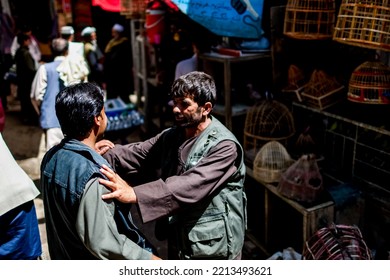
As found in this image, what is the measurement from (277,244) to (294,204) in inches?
30.5

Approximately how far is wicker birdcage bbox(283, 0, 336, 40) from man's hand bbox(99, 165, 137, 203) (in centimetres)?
280

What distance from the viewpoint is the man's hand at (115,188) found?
2.22 metres

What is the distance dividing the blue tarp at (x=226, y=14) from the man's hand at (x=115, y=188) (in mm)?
2989

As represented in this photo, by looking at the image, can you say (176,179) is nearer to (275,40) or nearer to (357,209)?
(357,209)

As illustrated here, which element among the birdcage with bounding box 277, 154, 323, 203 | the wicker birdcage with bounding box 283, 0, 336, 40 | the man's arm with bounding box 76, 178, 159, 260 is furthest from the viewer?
→ the wicker birdcage with bounding box 283, 0, 336, 40

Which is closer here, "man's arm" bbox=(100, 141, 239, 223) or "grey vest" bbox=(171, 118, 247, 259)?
"man's arm" bbox=(100, 141, 239, 223)

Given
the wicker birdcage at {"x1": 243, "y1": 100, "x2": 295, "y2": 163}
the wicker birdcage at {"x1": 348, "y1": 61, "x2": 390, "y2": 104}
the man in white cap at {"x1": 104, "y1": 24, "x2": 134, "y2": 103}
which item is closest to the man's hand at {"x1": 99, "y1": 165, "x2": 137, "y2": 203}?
the wicker birdcage at {"x1": 348, "y1": 61, "x2": 390, "y2": 104}

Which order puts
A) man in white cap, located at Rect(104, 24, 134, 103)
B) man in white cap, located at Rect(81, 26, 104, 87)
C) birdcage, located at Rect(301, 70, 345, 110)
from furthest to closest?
1. man in white cap, located at Rect(104, 24, 134, 103)
2. man in white cap, located at Rect(81, 26, 104, 87)
3. birdcage, located at Rect(301, 70, 345, 110)

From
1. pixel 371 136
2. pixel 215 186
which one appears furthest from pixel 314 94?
pixel 215 186

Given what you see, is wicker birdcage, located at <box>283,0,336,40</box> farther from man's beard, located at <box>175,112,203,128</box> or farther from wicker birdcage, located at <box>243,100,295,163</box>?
man's beard, located at <box>175,112,203,128</box>

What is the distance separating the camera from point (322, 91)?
4602 mm

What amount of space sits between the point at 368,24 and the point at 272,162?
5.21ft

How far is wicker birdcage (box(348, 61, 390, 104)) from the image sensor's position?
155 inches

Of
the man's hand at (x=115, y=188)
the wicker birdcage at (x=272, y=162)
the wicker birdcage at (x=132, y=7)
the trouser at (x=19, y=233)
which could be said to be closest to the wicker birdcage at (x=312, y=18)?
the wicker birdcage at (x=272, y=162)
